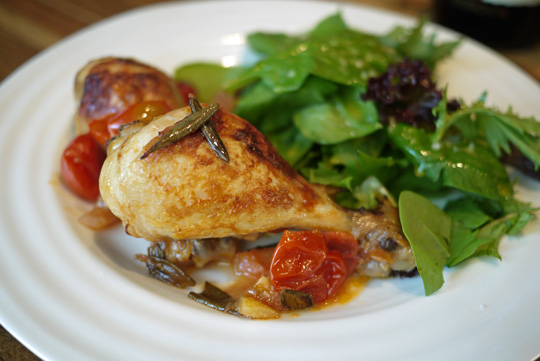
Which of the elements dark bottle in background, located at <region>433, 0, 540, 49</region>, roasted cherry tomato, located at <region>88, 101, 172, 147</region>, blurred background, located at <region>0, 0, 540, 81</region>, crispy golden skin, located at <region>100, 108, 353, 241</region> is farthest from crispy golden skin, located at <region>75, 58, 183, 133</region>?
dark bottle in background, located at <region>433, 0, 540, 49</region>

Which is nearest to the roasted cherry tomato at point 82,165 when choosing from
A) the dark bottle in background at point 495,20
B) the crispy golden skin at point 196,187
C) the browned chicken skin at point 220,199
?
the browned chicken skin at point 220,199

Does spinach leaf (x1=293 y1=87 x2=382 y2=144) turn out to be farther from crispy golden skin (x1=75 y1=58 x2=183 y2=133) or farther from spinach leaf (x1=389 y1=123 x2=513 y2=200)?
crispy golden skin (x1=75 y1=58 x2=183 y2=133)

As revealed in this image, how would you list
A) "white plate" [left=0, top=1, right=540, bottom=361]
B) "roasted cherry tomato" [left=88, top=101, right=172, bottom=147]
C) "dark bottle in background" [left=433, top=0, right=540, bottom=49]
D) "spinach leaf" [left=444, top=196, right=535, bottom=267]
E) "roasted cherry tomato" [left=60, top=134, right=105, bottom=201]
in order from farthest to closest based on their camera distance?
"dark bottle in background" [left=433, top=0, right=540, bottom=49] → "roasted cherry tomato" [left=60, top=134, right=105, bottom=201] → "roasted cherry tomato" [left=88, top=101, right=172, bottom=147] → "spinach leaf" [left=444, top=196, right=535, bottom=267] → "white plate" [left=0, top=1, right=540, bottom=361]

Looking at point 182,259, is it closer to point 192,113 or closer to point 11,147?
point 192,113

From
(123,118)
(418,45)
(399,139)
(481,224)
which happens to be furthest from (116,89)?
(418,45)

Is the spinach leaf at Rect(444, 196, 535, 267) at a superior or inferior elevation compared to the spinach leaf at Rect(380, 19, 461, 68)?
inferior

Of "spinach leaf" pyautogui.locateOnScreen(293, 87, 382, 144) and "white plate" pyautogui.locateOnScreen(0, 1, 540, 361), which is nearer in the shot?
"white plate" pyautogui.locateOnScreen(0, 1, 540, 361)

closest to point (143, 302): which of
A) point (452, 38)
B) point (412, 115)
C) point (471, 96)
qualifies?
point (412, 115)

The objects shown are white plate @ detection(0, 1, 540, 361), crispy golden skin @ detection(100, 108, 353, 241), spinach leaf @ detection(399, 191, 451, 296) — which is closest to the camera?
white plate @ detection(0, 1, 540, 361)

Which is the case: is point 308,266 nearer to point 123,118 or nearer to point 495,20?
point 123,118
